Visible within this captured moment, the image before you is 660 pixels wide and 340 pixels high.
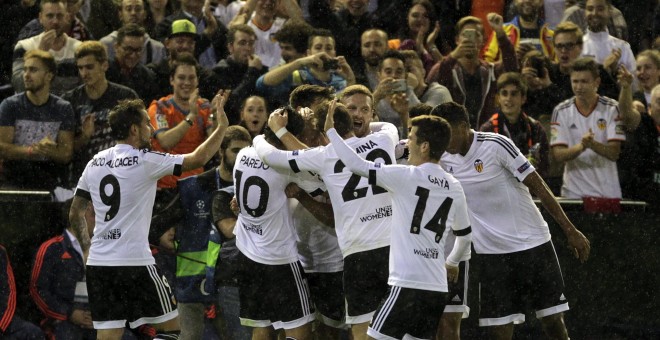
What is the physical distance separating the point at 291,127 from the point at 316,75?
2664 millimetres

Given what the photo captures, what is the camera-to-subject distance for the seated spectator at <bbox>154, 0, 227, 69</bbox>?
14.8 m

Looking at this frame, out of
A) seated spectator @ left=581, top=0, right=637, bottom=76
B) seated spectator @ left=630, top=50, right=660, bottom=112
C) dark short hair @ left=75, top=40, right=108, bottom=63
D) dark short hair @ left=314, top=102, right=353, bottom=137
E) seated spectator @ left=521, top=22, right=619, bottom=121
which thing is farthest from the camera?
seated spectator @ left=581, top=0, right=637, bottom=76

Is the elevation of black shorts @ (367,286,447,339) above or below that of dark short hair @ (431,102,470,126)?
below

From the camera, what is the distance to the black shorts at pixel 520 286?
10.8 metres

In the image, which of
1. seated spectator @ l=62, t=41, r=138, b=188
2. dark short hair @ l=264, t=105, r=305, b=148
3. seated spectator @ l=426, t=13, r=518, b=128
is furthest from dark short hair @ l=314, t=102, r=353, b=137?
seated spectator @ l=426, t=13, r=518, b=128

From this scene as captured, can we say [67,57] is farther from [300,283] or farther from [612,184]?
[612,184]

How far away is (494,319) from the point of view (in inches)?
428

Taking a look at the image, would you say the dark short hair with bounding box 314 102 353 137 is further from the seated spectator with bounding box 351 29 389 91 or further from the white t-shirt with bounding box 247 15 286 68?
the white t-shirt with bounding box 247 15 286 68

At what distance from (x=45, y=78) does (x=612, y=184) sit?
5871mm

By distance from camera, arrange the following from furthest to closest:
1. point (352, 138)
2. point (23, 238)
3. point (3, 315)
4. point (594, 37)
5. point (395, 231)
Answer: point (594, 37)
point (23, 238)
point (3, 315)
point (352, 138)
point (395, 231)

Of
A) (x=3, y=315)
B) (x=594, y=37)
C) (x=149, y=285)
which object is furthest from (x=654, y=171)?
(x=3, y=315)

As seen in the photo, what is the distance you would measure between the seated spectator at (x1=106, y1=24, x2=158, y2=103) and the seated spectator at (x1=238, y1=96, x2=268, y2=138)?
5.24 feet

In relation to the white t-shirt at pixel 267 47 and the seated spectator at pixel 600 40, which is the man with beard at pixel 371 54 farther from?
the seated spectator at pixel 600 40


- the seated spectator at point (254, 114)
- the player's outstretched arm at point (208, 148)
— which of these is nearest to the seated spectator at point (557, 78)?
the seated spectator at point (254, 114)
